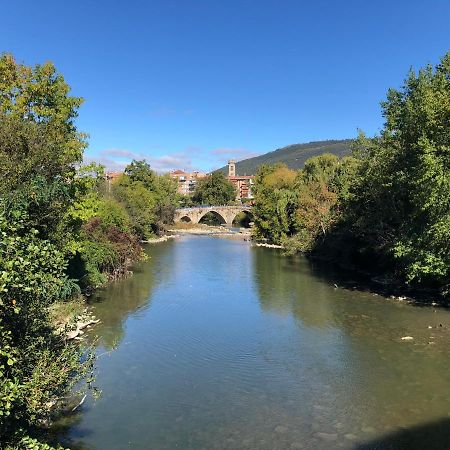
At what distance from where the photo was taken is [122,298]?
28.2 m

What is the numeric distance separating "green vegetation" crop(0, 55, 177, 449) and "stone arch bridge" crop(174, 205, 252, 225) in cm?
6181

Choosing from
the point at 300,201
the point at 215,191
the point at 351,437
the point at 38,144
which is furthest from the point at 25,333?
the point at 215,191

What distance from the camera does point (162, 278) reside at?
3559cm

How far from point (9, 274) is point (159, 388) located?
10.3 m

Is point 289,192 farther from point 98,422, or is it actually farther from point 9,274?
point 9,274

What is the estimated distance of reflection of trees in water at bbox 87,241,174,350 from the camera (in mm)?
21134

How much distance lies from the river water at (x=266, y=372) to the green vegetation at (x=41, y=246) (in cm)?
171

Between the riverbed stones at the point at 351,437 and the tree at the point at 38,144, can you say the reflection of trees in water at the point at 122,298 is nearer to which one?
the tree at the point at 38,144

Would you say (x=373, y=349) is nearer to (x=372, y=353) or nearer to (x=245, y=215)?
(x=372, y=353)

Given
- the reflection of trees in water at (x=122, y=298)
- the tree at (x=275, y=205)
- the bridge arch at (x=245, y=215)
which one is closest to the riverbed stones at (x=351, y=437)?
the reflection of trees in water at (x=122, y=298)

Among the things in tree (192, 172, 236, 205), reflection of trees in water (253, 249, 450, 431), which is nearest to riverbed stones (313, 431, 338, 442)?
reflection of trees in water (253, 249, 450, 431)

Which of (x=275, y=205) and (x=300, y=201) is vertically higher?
(x=300, y=201)

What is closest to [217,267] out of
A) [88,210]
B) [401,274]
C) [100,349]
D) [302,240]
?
[302,240]

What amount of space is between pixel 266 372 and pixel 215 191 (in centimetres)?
11270
